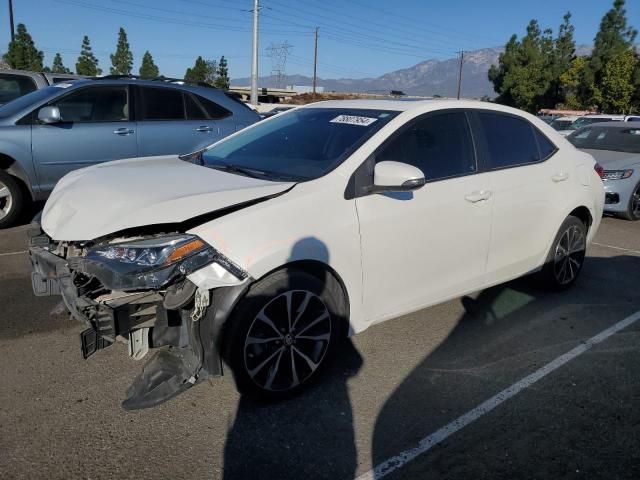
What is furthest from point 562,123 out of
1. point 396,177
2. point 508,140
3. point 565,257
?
point 396,177

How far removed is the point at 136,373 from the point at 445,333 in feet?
7.20

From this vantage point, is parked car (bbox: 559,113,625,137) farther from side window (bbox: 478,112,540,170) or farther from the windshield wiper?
the windshield wiper

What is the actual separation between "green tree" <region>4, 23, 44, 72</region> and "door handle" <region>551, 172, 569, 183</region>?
179ft

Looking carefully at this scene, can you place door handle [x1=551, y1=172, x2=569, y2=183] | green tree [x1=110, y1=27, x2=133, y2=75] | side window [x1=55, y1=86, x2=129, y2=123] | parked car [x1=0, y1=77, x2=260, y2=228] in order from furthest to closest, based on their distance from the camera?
green tree [x1=110, y1=27, x2=133, y2=75], side window [x1=55, y1=86, x2=129, y2=123], parked car [x1=0, y1=77, x2=260, y2=228], door handle [x1=551, y1=172, x2=569, y2=183]

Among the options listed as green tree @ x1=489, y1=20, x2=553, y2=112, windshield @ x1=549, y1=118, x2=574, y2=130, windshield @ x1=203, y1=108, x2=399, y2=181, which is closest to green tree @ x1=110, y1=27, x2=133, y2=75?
green tree @ x1=489, y1=20, x2=553, y2=112

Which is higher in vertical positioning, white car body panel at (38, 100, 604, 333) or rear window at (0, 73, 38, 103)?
rear window at (0, 73, 38, 103)

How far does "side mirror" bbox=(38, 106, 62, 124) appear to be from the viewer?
6.11 m

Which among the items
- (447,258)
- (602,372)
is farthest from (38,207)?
(602,372)

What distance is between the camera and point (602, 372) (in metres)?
3.64

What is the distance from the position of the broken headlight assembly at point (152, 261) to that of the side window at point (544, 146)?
3026 millimetres

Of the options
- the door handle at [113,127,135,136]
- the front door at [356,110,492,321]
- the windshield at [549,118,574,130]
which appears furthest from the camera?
the windshield at [549,118,574,130]

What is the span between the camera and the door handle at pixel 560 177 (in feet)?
15.0

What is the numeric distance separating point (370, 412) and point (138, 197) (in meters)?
1.73

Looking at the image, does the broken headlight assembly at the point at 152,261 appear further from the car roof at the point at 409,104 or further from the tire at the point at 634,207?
the tire at the point at 634,207
